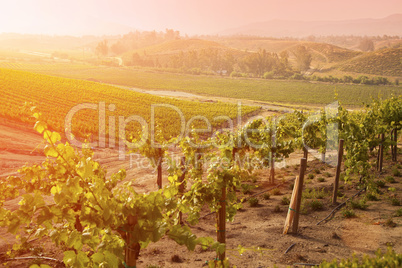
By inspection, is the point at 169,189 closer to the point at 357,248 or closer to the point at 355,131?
the point at 357,248

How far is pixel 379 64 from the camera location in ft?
377

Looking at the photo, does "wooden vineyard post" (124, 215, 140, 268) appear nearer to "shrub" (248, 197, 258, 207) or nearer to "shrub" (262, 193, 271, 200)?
"shrub" (248, 197, 258, 207)

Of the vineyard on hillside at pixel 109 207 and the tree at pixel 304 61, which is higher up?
the tree at pixel 304 61

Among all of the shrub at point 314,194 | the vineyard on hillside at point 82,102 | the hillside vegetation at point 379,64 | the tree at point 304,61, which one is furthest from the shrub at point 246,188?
the tree at point 304,61

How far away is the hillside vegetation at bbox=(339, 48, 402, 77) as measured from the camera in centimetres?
10975

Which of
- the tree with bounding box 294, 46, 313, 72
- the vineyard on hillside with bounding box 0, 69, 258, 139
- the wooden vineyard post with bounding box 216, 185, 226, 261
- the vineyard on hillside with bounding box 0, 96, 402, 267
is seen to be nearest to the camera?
the vineyard on hillside with bounding box 0, 96, 402, 267

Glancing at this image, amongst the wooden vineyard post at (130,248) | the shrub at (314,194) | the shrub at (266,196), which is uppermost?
the wooden vineyard post at (130,248)

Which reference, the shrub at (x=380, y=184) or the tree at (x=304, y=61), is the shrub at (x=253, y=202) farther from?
the tree at (x=304, y=61)

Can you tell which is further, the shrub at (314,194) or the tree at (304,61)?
the tree at (304,61)

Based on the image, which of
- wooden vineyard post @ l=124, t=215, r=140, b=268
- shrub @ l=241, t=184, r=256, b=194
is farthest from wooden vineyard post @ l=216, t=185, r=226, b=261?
shrub @ l=241, t=184, r=256, b=194

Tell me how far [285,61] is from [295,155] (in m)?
109

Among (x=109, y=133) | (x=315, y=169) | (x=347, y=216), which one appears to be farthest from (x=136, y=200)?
(x=109, y=133)

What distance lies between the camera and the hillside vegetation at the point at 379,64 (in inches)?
4321

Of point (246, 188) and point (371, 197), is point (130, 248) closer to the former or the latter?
point (246, 188)
